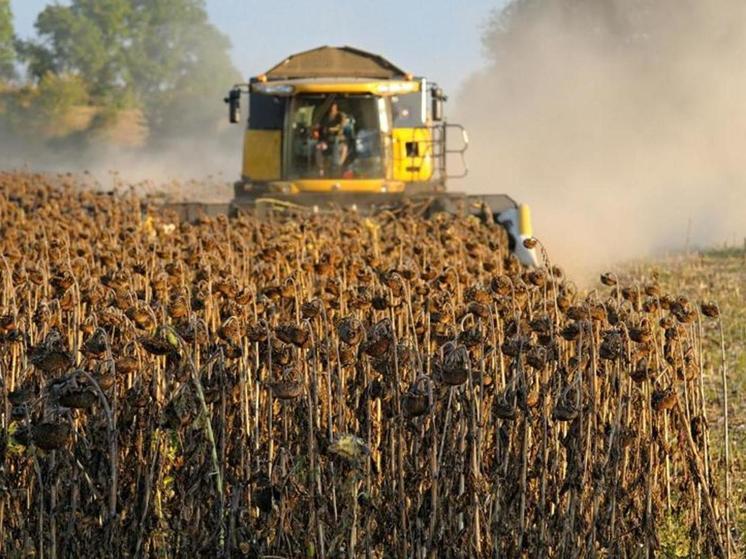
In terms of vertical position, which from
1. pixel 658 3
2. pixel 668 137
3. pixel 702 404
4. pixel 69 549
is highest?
pixel 658 3

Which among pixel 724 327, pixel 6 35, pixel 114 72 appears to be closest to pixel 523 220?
pixel 724 327

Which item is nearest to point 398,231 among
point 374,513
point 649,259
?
point 374,513

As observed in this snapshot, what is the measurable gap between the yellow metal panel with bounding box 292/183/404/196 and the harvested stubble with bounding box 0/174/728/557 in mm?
9731

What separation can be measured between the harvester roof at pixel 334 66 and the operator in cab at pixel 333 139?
0.83 meters

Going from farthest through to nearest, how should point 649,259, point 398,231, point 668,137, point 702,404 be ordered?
1. point 668,137
2. point 649,259
3. point 398,231
4. point 702,404

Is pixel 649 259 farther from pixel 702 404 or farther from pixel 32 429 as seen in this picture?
pixel 32 429

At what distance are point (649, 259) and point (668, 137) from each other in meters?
21.4

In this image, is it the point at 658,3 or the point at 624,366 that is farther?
the point at 658,3

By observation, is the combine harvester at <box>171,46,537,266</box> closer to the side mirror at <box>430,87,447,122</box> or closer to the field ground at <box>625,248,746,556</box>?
the side mirror at <box>430,87,447,122</box>

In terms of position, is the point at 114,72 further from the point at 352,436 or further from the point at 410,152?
the point at 352,436

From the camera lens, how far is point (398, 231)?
1018 centimetres

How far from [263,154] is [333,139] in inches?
34.7

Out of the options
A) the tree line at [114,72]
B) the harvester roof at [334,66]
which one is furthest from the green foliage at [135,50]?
the harvester roof at [334,66]

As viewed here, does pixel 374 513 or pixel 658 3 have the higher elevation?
pixel 658 3
